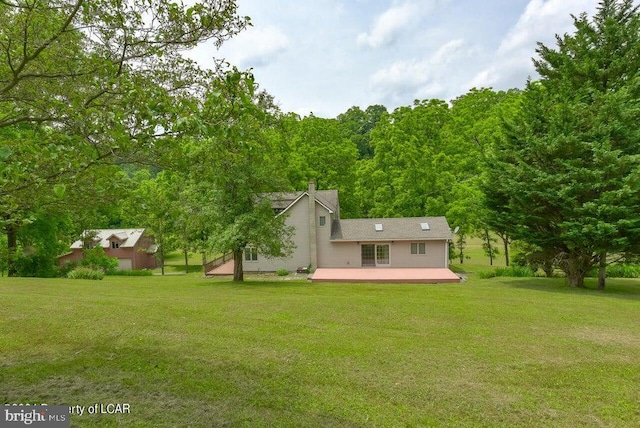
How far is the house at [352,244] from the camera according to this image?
25391 millimetres

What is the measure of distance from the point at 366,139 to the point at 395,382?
50.8 meters

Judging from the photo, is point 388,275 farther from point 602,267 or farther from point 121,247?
point 121,247

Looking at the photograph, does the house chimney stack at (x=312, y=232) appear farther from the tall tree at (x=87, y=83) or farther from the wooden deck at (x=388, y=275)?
the tall tree at (x=87, y=83)

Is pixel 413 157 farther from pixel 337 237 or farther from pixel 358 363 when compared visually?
pixel 358 363

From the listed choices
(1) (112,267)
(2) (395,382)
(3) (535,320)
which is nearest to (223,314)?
(2) (395,382)

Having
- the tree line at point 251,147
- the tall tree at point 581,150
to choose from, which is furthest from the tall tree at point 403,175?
the tall tree at point 581,150

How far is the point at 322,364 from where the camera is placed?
21.1 ft

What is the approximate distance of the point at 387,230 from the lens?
85.5 ft

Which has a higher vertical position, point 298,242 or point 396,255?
point 298,242

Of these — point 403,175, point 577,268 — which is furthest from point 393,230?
point 577,268

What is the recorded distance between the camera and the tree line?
14.0 feet

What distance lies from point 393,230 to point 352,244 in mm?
3276

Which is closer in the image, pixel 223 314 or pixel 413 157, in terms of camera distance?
pixel 223 314

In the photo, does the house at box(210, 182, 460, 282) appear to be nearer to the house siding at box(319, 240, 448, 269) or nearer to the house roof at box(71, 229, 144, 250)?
the house siding at box(319, 240, 448, 269)
